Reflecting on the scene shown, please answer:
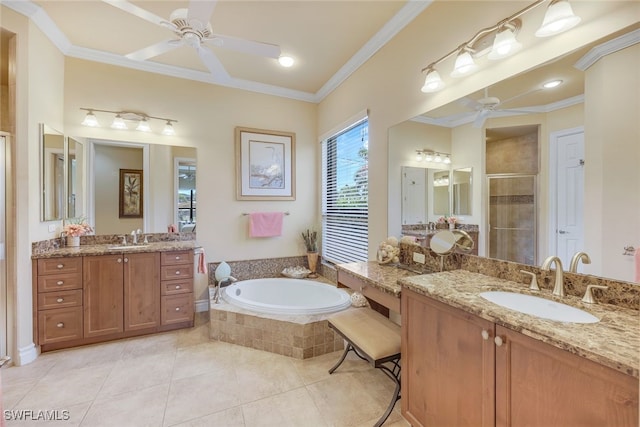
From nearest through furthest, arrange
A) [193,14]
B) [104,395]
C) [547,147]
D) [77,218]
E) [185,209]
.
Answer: [547,147], [193,14], [104,395], [77,218], [185,209]

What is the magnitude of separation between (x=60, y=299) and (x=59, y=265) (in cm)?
31

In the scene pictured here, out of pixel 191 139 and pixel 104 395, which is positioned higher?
pixel 191 139

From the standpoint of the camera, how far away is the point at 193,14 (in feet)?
5.72

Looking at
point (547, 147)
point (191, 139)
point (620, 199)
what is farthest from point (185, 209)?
point (620, 199)

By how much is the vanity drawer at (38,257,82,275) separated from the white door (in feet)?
11.8

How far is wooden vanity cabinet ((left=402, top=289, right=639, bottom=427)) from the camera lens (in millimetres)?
784

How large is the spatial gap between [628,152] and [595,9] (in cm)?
66

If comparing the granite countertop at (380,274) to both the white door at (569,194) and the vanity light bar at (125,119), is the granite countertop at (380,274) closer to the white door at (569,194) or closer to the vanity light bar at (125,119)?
the white door at (569,194)

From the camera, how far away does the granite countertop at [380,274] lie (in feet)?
5.46

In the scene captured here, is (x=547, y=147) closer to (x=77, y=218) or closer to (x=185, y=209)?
(x=185, y=209)

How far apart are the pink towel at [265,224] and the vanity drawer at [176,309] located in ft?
3.57

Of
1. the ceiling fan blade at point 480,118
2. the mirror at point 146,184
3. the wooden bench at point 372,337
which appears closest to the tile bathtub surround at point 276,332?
the wooden bench at point 372,337

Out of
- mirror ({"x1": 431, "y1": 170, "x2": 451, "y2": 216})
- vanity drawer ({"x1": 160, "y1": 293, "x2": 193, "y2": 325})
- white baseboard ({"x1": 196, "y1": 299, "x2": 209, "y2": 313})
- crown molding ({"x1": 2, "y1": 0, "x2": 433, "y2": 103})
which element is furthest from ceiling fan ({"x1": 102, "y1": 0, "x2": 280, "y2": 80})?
white baseboard ({"x1": 196, "y1": 299, "x2": 209, "y2": 313})

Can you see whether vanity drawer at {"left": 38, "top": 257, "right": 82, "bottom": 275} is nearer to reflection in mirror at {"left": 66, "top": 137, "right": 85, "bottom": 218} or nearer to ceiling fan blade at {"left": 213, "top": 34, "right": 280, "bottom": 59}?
reflection in mirror at {"left": 66, "top": 137, "right": 85, "bottom": 218}
